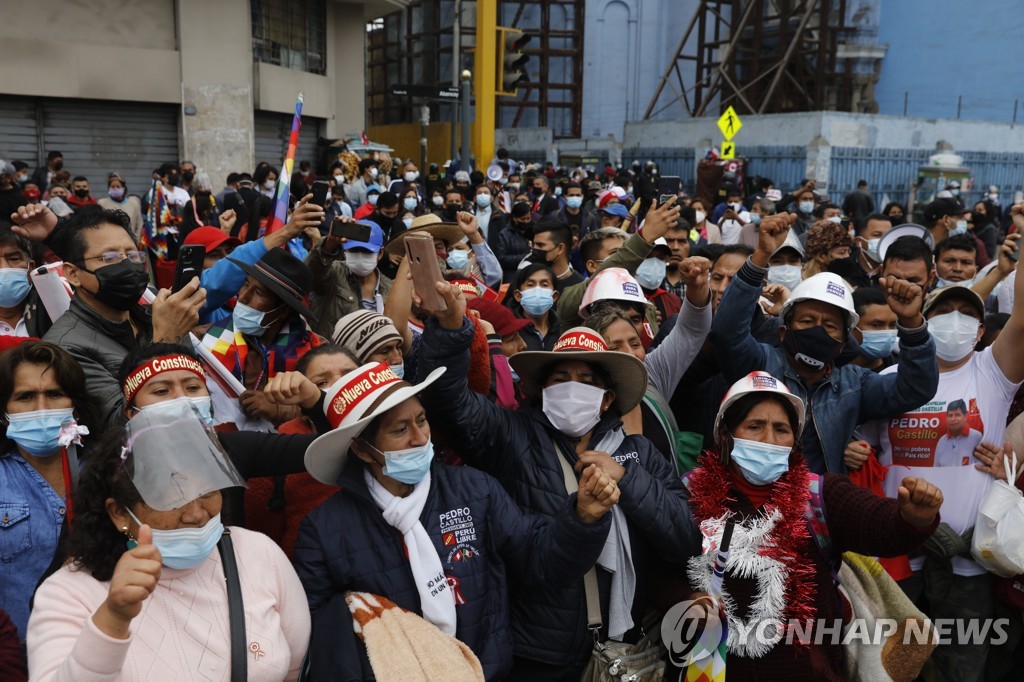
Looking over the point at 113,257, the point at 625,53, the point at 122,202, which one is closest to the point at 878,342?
the point at 113,257

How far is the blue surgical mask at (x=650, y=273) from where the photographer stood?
6.14 meters

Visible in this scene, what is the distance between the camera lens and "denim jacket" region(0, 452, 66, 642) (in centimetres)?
289

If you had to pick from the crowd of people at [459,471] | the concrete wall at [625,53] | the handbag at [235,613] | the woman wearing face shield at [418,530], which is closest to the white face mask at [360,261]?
the crowd of people at [459,471]

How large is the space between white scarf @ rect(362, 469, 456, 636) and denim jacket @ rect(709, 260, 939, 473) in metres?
1.77

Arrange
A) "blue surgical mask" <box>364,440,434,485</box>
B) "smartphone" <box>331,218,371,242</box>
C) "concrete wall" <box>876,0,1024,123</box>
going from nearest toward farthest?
"blue surgical mask" <box>364,440,434,485</box>, "smartphone" <box>331,218,371,242</box>, "concrete wall" <box>876,0,1024,123</box>

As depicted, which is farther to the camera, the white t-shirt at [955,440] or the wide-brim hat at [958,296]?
the wide-brim hat at [958,296]

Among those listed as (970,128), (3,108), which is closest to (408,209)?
(3,108)

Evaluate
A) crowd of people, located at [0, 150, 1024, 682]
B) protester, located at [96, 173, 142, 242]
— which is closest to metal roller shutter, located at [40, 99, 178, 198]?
protester, located at [96, 173, 142, 242]

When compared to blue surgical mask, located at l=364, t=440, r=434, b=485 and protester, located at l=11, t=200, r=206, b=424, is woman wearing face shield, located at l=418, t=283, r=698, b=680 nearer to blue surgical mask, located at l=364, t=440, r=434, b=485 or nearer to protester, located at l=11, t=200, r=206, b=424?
blue surgical mask, located at l=364, t=440, r=434, b=485


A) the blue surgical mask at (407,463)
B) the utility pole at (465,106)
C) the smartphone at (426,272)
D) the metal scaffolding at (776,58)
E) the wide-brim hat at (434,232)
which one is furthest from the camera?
the metal scaffolding at (776,58)

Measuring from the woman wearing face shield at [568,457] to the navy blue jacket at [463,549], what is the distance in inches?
6.5

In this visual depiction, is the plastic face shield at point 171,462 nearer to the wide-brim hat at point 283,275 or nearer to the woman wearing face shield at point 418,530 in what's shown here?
the woman wearing face shield at point 418,530

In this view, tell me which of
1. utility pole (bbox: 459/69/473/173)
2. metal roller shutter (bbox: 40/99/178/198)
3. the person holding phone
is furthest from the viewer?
metal roller shutter (bbox: 40/99/178/198)

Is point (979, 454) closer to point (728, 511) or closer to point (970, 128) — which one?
point (728, 511)
